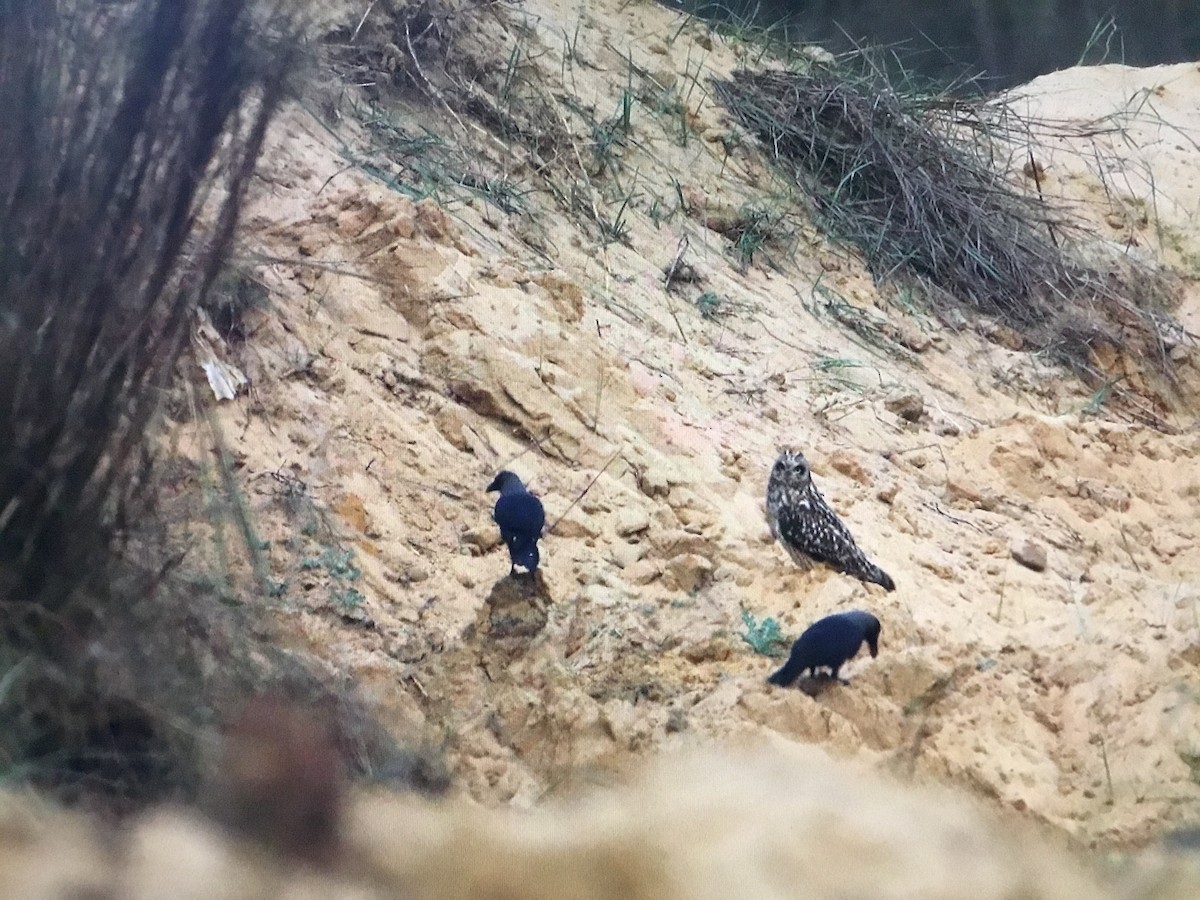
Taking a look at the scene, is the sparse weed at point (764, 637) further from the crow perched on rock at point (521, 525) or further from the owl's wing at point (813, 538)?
the crow perched on rock at point (521, 525)

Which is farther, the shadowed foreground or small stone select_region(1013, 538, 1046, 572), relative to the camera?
small stone select_region(1013, 538, 1046, 572)

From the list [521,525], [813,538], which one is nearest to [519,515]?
[521,525]

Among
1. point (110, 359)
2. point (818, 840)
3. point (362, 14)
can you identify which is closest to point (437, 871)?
point (818, 840)

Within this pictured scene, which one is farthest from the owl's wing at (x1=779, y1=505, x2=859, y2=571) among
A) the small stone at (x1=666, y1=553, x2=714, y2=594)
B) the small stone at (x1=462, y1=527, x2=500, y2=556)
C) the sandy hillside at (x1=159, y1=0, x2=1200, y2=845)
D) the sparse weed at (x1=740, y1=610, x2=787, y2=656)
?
the small stone at (x1=462, y1=527, x2=500, y2=556)

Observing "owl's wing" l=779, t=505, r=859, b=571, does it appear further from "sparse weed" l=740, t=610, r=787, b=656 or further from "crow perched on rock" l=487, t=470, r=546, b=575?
"crow perched on rock" l=487, t=470, r=546, b=575

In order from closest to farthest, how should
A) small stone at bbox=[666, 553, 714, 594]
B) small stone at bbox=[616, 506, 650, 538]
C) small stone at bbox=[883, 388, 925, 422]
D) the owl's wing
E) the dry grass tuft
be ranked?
small stone at bbox=[666, 553, 714, 594] < small stone at bbox=[616, 506, 650, 538] < the owl's wing < small stone at bbox=[883, 388, 925, 422] < the dry grass tuft

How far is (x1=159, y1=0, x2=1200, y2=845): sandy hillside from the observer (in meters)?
3.13

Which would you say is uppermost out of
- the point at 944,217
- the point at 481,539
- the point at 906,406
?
the point at 944,217

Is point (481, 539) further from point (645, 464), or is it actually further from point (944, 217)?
point (944, 217)

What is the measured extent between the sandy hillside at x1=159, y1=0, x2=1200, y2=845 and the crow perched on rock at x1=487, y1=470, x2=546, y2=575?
135 mm

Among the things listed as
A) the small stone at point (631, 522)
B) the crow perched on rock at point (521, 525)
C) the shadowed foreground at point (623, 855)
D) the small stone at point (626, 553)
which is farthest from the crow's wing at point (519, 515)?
the shadowed foreground at point (623, 855)

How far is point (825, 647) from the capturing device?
3219 mm

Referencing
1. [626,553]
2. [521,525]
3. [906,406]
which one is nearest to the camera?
[521,525]

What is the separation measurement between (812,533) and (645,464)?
646mm
